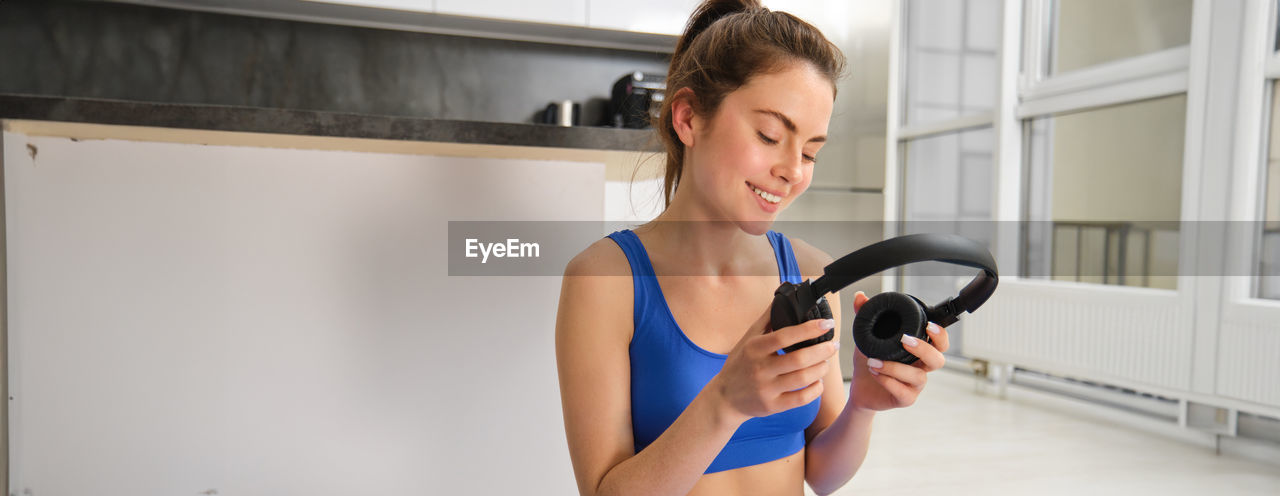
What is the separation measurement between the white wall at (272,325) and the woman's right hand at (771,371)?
2.35 ft

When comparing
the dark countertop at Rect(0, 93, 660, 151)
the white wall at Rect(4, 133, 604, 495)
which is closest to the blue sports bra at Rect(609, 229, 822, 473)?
the dark countertop at Rect(0, 93, 660, 151)

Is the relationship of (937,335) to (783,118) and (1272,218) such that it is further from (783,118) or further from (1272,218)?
(1272,218)

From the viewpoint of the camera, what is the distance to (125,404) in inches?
44.0

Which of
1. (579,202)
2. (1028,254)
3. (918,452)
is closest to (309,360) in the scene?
(579,202)

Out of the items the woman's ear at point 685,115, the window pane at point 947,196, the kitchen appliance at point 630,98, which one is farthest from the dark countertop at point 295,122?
the window pane at point 947,196

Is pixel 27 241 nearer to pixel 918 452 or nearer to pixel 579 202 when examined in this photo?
pixel 579 202

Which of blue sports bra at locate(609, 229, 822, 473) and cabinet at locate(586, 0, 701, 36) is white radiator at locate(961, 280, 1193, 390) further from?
blue sports bra at locate(609, 229, 822, 473)

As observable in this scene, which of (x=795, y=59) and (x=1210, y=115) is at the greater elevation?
(x=1210, y=115)

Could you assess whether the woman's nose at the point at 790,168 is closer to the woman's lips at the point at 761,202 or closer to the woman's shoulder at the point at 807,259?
the woman's lips at the point at 761,202

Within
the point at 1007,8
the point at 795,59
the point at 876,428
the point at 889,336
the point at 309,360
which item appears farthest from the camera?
the point at 1007,8

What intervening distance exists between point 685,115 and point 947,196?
11.0ft

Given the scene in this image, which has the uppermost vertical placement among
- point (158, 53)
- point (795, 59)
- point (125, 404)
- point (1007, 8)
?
point (1007, 8)

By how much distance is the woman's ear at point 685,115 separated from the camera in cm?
82

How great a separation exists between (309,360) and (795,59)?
0.88 metres
